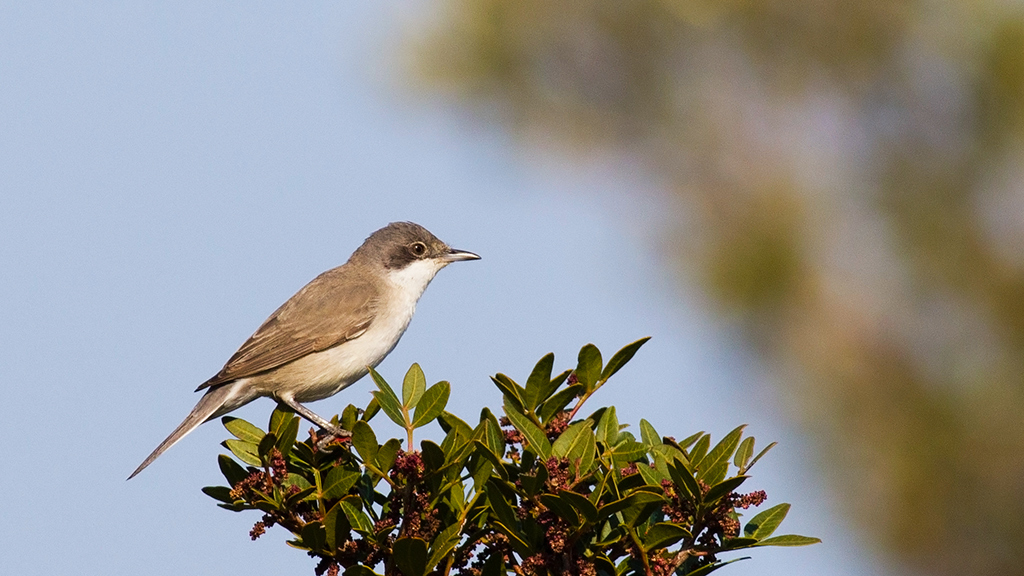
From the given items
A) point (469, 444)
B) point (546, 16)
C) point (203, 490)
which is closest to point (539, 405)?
point (469, 444)

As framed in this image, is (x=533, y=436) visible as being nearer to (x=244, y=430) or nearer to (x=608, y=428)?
(x=608, y=428)

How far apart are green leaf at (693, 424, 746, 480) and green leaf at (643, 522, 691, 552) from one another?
0.22 metres

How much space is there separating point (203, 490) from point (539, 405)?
47.6 inches

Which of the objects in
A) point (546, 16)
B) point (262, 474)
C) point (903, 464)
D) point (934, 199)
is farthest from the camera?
point (546, 16)

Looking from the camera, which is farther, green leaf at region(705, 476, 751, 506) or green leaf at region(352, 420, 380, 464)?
green leaf at region(352, 420, 380, 464)

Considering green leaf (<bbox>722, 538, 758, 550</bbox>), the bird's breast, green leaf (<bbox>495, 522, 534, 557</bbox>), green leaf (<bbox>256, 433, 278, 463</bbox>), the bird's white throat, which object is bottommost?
green leaf (<bbox>495, 522, 534, 557</bbox>)

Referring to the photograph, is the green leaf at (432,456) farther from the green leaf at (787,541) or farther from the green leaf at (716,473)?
the green leaf at (787,541)

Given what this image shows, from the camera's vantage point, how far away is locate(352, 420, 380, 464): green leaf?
3492mm

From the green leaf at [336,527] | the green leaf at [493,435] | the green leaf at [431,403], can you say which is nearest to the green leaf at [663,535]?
the green leaf at [493,435]

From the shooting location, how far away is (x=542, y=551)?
329cm

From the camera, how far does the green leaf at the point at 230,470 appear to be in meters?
3.76

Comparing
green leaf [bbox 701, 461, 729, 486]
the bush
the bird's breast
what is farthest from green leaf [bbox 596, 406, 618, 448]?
the bird's breast

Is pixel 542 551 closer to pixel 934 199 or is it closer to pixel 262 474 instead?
pixel 262 474

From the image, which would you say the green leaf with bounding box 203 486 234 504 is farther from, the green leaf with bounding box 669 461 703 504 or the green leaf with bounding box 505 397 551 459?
the green leaf with bounding box 669 461 703 504
